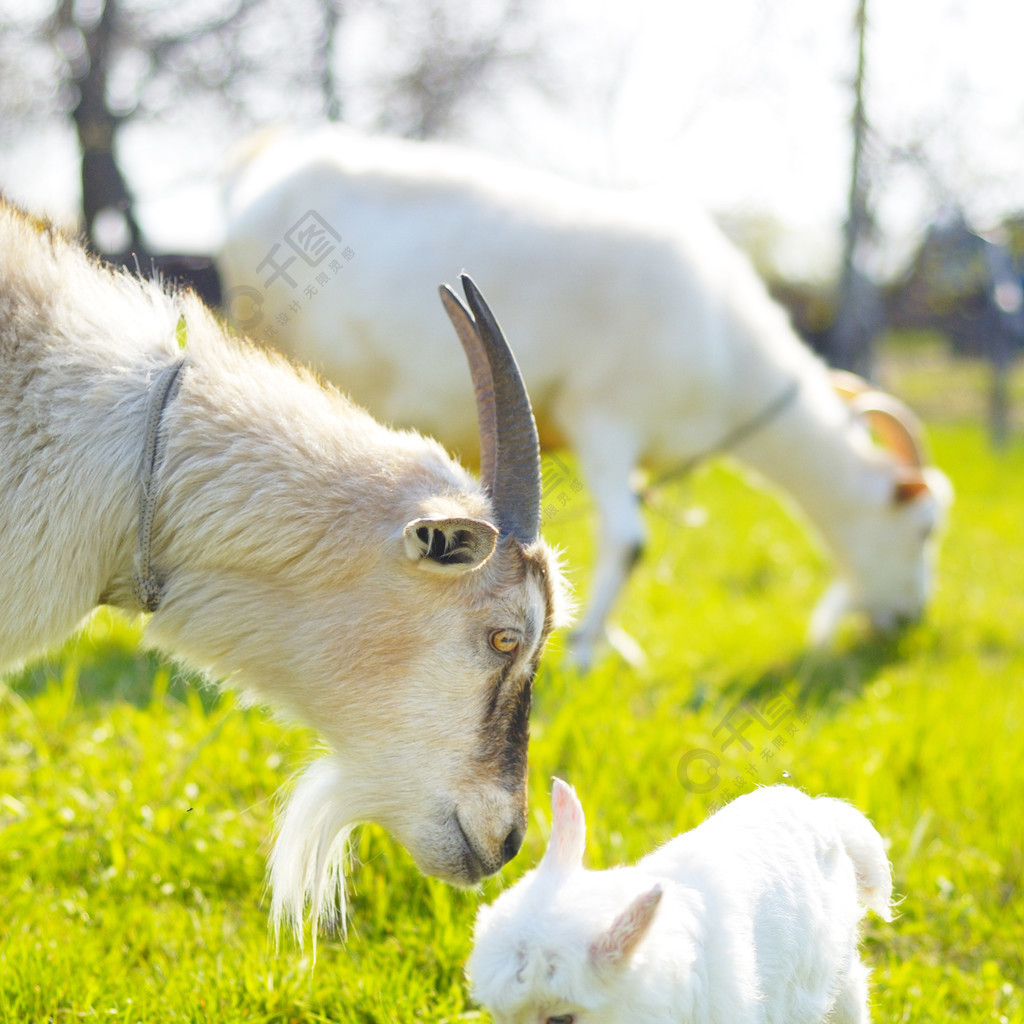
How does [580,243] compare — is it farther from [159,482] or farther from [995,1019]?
[995,1019]

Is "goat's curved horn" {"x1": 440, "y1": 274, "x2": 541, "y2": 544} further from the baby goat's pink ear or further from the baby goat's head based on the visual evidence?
the baby goat's head

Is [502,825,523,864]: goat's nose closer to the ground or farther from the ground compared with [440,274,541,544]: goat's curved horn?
closer to the ground

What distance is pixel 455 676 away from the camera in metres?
2.26

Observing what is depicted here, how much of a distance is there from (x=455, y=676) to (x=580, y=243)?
3340mm

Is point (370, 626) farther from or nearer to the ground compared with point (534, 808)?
farther from the ground

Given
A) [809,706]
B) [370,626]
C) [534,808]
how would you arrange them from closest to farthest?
[370,626] < [534,808] < [809,706]

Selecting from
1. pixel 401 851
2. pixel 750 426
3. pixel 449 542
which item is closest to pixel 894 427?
pixel 750 426

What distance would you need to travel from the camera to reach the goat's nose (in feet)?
7.50

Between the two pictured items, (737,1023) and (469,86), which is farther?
(469,86)

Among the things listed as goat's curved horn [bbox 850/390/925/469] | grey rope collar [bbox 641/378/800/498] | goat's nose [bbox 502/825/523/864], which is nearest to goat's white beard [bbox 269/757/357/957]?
goat's nose [bbox 502/825/523/864]

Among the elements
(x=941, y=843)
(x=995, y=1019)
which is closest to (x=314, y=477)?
(x=995, y=1019)

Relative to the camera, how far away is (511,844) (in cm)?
230

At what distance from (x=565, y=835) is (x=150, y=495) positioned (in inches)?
43.8

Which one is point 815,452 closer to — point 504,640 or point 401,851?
point 401,851
